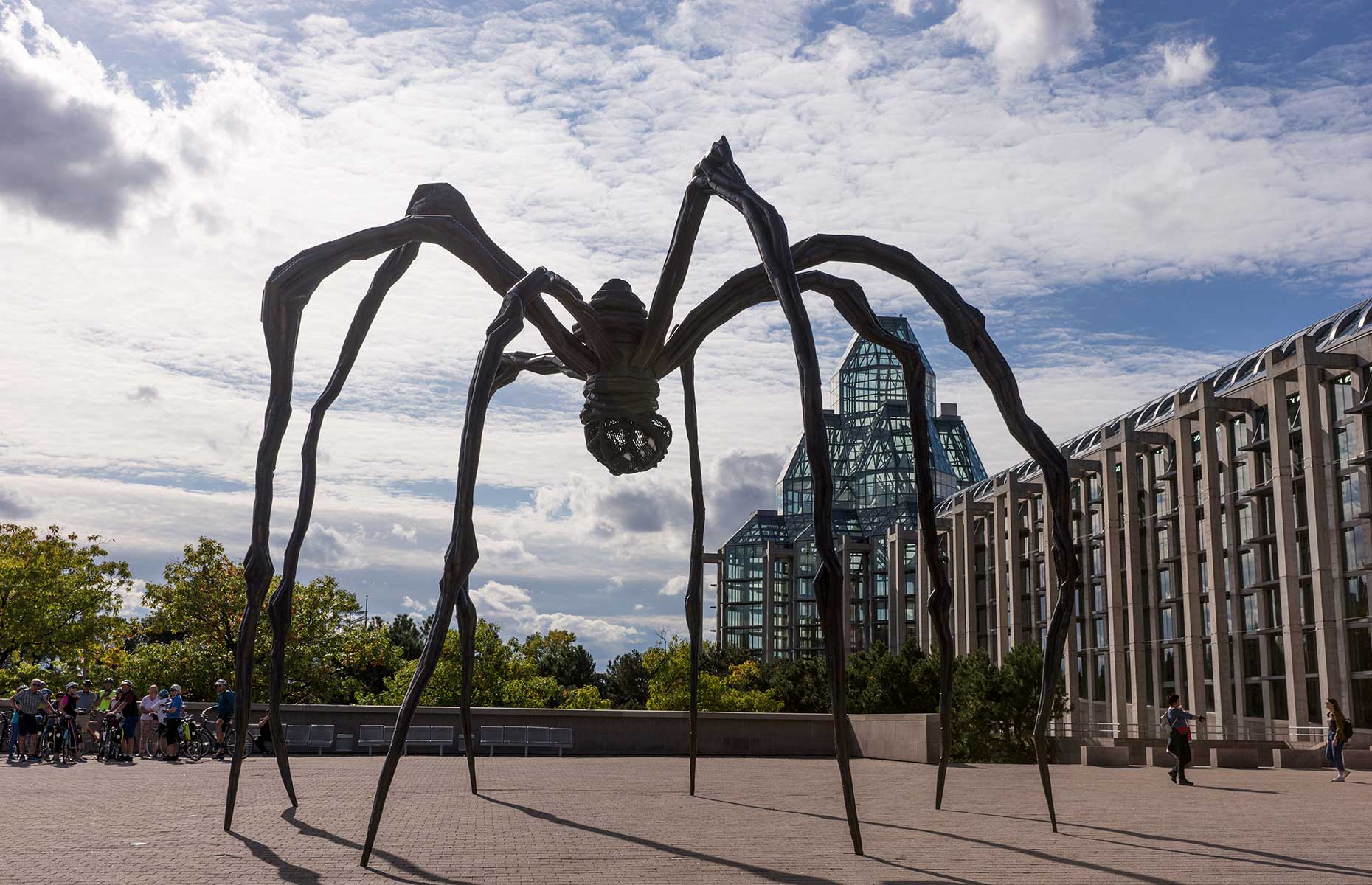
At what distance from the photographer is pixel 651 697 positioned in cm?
4122

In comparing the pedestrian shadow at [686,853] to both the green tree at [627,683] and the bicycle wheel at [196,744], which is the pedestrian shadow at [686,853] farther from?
the green tree at [627,683]

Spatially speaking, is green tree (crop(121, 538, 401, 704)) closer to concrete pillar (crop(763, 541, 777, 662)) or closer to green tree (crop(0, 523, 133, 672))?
green tree (crop(0, 523, 133, 672))

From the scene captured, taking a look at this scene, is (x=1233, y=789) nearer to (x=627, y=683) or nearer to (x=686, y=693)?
(x=686, y=693)

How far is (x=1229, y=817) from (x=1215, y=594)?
103ft

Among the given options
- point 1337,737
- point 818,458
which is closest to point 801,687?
point 1337,737

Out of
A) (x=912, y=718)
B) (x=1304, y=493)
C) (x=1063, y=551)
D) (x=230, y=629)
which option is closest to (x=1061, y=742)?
(x=912, y=718)

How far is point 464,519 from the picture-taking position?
624 cm

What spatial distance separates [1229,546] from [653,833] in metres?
36.4

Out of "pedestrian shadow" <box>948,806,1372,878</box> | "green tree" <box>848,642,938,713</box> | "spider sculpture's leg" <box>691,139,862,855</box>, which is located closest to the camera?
"spider sculpture's leg" <box>691,139,862,855</box>

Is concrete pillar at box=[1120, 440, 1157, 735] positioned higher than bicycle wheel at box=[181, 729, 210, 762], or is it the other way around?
concrete pillar at box=[1120, 440, 1157, 735]

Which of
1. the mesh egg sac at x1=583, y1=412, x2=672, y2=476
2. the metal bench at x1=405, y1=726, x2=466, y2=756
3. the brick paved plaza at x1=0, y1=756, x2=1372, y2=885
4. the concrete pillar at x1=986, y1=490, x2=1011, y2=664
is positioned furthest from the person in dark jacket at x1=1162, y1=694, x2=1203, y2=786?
the concrete pillar at x1=986, y1=490, x2=1011, y2=664

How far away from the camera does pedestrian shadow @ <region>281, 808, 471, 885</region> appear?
594 centimetres

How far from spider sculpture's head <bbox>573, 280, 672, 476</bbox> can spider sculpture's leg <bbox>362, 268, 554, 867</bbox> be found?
1319 mm

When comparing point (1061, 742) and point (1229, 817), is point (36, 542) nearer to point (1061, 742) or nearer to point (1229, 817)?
point (1061, 742)
